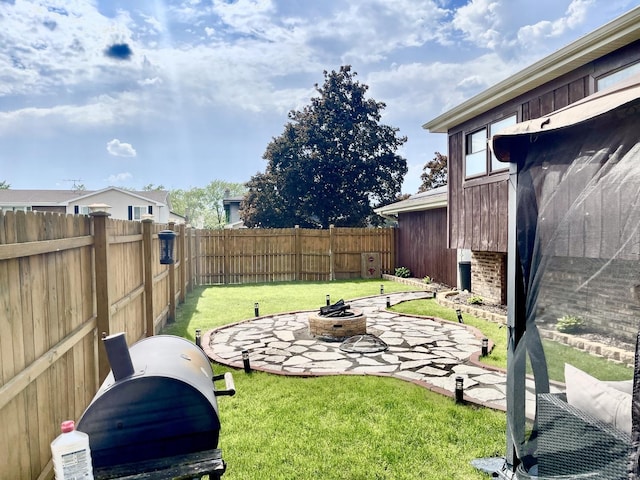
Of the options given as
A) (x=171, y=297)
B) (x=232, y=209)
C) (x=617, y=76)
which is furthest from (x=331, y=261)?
(x=232, y=209)

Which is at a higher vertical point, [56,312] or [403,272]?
[56,312]

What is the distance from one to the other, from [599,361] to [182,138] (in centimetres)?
6996

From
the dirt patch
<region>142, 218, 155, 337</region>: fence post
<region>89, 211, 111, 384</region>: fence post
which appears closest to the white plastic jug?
<region>89, 211, 111, 384</region>: fence post

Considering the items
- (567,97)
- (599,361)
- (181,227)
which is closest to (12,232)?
(599,361)

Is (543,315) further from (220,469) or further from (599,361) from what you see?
(220,469)

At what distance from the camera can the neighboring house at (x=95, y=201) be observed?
32.3 metres

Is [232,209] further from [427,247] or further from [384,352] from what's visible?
[384,352]

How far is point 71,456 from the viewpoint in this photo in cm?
173

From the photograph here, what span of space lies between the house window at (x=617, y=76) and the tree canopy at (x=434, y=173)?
20511 mm

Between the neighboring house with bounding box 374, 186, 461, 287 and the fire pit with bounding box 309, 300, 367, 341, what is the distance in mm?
5383

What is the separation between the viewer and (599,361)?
190 cm

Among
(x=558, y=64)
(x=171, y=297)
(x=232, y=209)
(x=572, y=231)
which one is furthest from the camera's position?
(x=232, y=209)

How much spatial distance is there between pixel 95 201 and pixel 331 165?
1983 cm

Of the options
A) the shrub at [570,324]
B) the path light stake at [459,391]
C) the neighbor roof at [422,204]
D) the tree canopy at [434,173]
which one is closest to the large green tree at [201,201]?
the tree canopy at [434,173]
